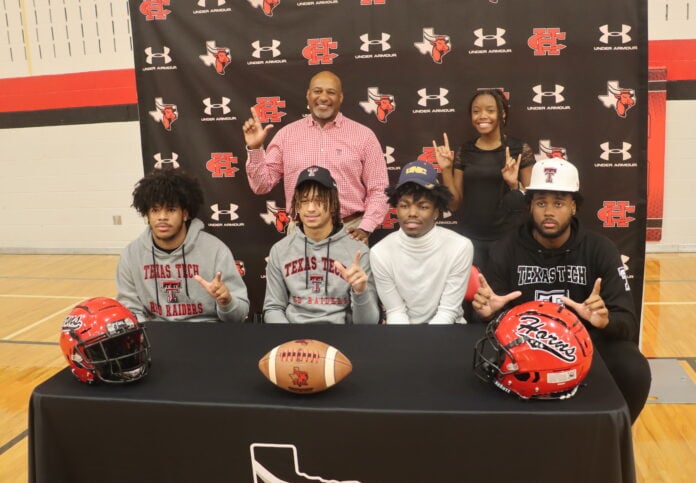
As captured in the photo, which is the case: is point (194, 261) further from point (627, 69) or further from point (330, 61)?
point (627, 69)

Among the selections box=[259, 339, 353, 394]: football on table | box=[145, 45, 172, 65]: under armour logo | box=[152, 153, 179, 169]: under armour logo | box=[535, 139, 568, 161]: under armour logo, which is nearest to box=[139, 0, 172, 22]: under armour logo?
box=[145, 45, 172, 65]: under armour logo

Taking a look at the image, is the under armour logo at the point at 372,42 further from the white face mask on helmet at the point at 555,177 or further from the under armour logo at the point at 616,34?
the white face mask on helmet at the point at 555,177

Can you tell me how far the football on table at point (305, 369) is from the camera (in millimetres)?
1741

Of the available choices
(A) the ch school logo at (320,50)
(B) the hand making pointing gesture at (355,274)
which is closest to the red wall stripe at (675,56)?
(A) the ch school logo at (320,50)

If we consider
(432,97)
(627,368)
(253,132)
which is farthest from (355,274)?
(432,97)

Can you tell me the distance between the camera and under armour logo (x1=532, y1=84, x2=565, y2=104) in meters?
4.07

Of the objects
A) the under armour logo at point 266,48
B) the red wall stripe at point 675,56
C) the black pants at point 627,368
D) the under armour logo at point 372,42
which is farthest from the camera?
the red wall stripe at point 675,56

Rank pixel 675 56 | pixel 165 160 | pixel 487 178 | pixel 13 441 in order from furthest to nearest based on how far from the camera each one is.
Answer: pixel 675 56, pixel 165 160, pixel 487 178, pixel 13 441

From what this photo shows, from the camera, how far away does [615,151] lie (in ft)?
13.3

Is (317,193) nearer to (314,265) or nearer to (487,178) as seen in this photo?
(314,265)

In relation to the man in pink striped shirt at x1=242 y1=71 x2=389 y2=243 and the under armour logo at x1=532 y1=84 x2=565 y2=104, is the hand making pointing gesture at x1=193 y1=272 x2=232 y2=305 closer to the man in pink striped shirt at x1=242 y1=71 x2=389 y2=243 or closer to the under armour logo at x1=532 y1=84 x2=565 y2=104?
the man in pink striped shirt at x1=242 y1=71 x2=389 y2=243

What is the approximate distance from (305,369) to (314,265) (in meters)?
1.18

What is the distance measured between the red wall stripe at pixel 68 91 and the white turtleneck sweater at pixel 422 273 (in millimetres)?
5703

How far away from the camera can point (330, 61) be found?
4.27m
